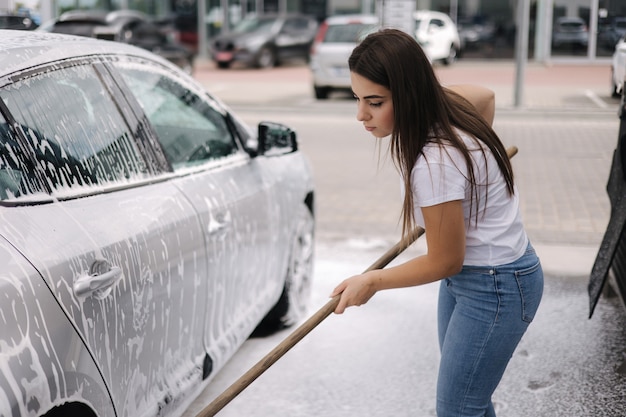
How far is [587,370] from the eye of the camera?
4.26 m

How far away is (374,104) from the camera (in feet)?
7.89

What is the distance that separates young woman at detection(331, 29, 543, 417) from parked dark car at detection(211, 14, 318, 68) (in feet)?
78.8

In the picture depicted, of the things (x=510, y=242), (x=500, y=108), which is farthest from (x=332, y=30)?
(x=510, y=242)

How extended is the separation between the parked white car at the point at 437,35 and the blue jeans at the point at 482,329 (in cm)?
2262

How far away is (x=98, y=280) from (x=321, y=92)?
15066 mm

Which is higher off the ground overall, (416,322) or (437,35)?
(437,35)

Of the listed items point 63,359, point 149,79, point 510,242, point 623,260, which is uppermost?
point 149,79

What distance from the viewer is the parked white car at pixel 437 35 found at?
82.3 feet

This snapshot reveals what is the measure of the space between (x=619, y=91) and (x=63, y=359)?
3.56 metres

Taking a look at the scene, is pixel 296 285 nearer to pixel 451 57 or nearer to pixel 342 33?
pixel 342 33

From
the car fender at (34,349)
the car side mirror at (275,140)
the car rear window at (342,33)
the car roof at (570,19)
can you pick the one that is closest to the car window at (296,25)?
the car roof at (570,19)

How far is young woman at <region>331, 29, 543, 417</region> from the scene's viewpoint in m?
2.35

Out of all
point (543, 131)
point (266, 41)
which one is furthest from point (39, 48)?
point (266, 41)

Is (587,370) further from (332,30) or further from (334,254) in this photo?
(332,30)
